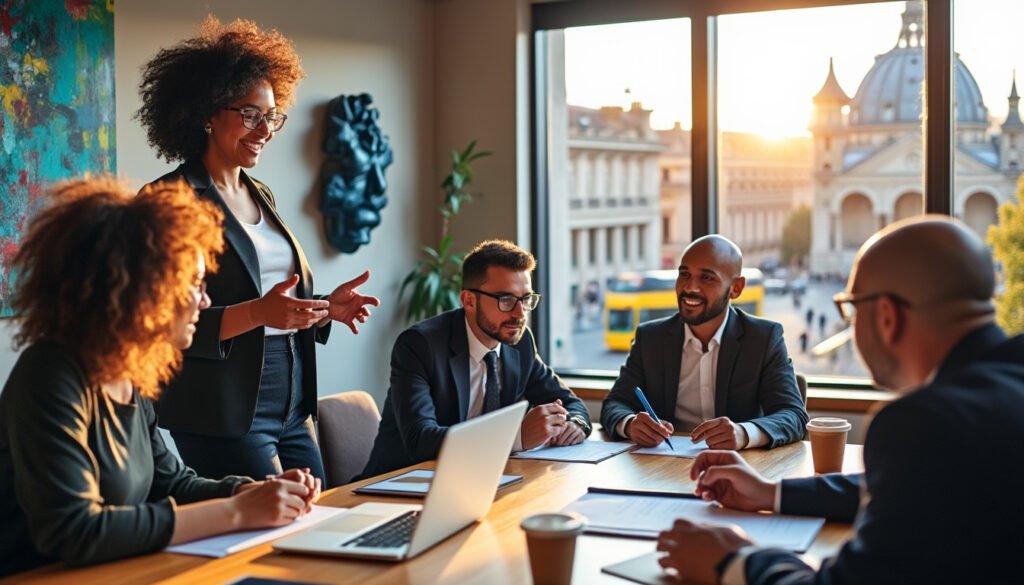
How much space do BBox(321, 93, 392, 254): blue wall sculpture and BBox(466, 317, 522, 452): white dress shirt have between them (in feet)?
5.76

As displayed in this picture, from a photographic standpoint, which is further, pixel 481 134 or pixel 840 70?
pixel 481 134

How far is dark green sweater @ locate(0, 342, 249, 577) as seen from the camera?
176 cm

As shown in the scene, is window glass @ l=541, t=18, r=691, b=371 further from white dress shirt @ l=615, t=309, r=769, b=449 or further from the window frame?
white dress shirt @ l=615, t=309, r=769, b=449

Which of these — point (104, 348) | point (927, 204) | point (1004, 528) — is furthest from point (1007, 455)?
point (927, 204)

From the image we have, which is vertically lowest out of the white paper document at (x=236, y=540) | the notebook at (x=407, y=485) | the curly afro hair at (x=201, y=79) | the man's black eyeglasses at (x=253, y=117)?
the white paper document at (x=236, y=540)

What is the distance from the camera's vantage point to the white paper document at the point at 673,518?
6.25ft

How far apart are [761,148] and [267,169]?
2.20 meters

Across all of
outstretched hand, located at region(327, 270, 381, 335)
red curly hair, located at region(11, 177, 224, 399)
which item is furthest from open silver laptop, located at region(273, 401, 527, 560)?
outstretched hand, located at region(327, 270, 381, 335)

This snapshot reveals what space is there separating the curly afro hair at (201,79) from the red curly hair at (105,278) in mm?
1017

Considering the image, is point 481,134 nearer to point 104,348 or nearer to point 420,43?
point 420,43

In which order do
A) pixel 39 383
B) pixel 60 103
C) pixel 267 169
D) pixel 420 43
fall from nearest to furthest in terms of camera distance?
pixel 39 383 < pixel 60 103 < pixel 267 169 < pixel 420 43

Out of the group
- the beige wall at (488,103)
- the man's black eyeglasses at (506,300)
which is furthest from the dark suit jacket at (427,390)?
the beige wall at (488,103)

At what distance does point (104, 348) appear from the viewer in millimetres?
1846

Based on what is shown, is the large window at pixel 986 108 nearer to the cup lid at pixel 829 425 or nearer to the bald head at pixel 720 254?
the bald head at pixel 720 254
